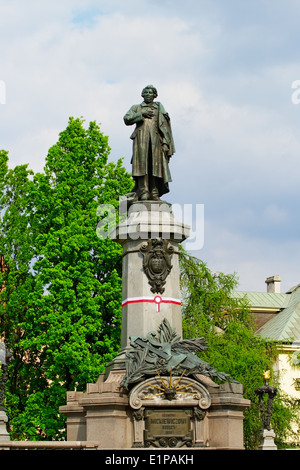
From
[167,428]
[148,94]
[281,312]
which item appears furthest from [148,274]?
[281,312]

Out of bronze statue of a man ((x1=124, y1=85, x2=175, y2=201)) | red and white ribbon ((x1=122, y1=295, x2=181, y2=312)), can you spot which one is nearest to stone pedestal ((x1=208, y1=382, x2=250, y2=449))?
red and white ribbon ((x1=122, y1=295, x2=181, y2=312))

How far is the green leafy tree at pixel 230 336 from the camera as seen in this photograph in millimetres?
33406

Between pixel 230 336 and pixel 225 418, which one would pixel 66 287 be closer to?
pixel 230 336

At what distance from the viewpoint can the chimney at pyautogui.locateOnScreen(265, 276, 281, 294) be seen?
62000 mm

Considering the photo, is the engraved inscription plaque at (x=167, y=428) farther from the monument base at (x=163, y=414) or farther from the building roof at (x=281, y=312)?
the building roof at (x=281, y=312)

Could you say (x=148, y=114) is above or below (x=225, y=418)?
above

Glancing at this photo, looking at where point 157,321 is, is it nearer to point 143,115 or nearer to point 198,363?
point 198,363

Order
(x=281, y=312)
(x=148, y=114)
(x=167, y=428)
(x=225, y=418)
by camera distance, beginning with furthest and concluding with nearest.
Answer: (x=281, y=312), (x=148, y=114), (x=225, y=418), (x=167, y=428)

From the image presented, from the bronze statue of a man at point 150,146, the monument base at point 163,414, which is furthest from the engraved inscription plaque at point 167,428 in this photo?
the bronze statue of a man at point 150,146

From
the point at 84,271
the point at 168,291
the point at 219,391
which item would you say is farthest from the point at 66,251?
the point at 219,391

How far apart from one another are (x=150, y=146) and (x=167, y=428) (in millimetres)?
6652

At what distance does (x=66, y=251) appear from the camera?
28.7 metres

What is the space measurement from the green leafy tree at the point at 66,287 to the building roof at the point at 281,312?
1766 cm

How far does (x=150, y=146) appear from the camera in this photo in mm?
18859
